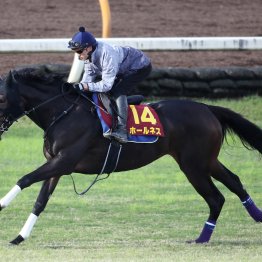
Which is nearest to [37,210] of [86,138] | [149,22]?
[86,138]

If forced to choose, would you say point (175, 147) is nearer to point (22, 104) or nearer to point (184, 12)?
point (22, 104)

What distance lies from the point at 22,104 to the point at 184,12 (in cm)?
1305

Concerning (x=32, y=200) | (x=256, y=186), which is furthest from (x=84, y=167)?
(x=256, y=186)

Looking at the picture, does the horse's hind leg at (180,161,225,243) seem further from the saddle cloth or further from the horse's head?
the horse's head

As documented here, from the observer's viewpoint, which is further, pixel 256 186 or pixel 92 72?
pixel 256 186

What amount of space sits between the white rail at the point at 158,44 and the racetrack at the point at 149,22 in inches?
109

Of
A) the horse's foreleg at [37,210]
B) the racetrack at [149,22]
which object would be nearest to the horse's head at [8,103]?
the horse's foreleg at [37,210]

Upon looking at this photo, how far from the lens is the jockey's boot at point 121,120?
1134 centimetres

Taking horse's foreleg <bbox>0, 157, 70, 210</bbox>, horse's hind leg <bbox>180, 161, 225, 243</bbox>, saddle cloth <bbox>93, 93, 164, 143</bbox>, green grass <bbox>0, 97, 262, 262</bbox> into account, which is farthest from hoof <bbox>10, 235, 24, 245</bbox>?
horse's hind leg <bbox>180, 161, 225, 243</bbox>

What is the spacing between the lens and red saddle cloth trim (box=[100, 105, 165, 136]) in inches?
454

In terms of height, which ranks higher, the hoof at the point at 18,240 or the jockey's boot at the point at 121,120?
the jockey's boot at the point at 121,120

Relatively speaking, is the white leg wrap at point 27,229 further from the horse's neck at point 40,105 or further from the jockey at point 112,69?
the jockey at point 112,69

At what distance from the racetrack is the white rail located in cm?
277

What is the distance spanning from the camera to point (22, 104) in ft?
36.7
